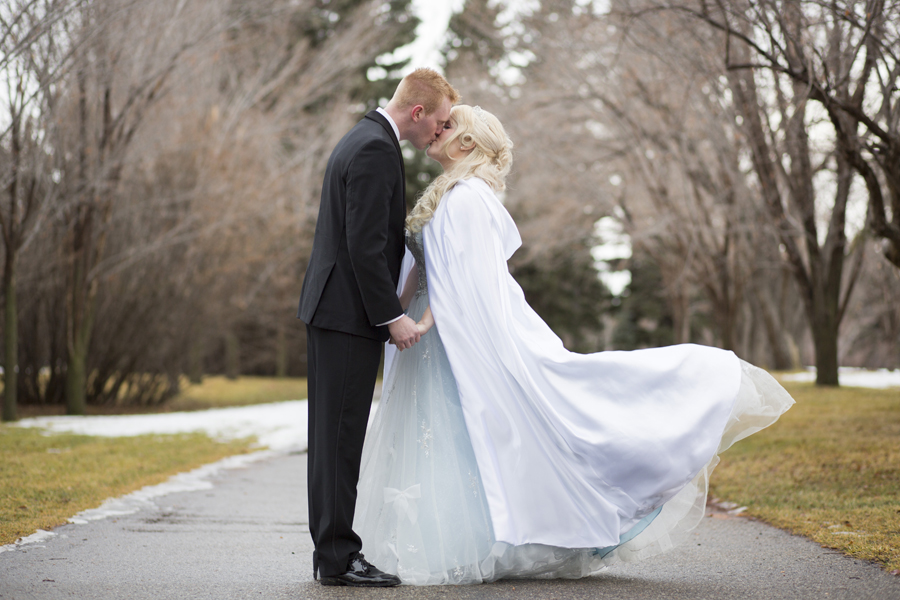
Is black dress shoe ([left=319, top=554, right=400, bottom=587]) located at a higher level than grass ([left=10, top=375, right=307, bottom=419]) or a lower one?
higher

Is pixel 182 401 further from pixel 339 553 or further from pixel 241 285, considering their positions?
pixel 339 553

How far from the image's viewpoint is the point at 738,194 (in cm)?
1266

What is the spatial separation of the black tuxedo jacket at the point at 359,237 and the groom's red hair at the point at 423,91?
0.51 ft

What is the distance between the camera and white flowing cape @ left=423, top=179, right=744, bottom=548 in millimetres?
3174

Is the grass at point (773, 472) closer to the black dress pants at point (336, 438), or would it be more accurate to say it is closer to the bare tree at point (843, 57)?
the black dress pants at point (336, 438)

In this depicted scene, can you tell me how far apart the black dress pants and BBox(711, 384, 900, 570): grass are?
7.87 feet

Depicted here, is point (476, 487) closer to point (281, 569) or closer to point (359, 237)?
point (281, 569)

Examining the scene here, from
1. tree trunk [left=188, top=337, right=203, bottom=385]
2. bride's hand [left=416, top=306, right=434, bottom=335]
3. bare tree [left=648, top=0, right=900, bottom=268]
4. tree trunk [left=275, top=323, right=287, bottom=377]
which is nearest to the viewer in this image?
bride's hand [left=416, top=306, right=434, bottom=335]

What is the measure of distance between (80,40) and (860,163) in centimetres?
813

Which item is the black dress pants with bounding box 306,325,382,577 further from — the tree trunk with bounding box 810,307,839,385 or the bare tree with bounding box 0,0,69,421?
the tree trunk with bounding box 810,307,839,385

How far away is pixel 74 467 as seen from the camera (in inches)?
259

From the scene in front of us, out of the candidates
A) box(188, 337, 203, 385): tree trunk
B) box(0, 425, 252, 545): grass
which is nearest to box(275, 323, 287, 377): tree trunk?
box(188, 337, 203, 385): tree trunk

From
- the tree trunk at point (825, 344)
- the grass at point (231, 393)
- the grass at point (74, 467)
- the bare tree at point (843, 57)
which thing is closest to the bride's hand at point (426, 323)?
the grass at point (74, 467)

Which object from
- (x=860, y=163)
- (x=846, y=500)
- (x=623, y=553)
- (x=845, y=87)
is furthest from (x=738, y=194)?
(x=623, y=553)
